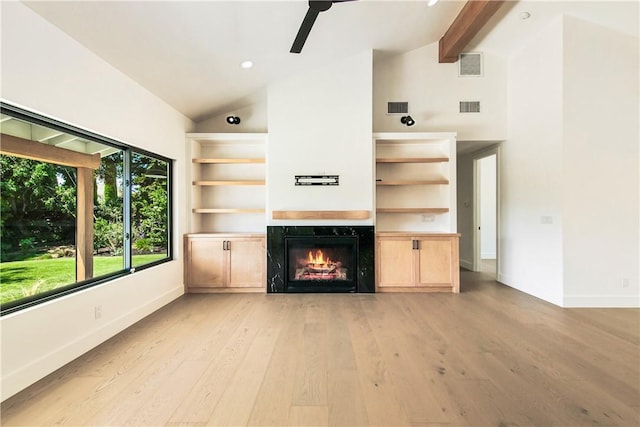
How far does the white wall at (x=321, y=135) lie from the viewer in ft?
14.6

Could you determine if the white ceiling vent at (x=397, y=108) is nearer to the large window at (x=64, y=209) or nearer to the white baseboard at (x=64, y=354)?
the large window at (x=64, y=209)

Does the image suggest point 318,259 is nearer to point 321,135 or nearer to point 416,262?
point 416,262

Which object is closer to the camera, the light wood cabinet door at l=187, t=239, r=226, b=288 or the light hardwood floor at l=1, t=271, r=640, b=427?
the light hardwood floor at l=1, t=271, r=640, b=427

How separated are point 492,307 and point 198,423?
3.58 metres

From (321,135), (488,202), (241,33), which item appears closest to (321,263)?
(321,135)

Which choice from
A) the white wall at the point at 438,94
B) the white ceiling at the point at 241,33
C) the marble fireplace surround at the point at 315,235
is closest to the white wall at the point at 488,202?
the white wall at the point at 438,94

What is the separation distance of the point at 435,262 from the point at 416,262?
299mm

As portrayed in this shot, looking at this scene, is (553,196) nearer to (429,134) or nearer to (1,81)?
(429,134)

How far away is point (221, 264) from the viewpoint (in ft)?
14.5

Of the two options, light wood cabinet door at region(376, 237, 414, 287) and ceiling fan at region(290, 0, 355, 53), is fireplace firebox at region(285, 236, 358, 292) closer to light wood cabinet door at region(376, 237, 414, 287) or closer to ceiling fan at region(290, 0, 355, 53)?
light wood cabinet door at region(376, 237, 414, 287)

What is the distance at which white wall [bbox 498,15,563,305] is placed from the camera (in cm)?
385

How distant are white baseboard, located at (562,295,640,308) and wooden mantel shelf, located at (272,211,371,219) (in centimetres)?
285

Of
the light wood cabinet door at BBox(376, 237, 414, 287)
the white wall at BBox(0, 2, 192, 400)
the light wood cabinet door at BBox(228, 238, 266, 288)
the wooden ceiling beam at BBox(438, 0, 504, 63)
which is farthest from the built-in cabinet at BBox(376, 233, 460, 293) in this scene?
the white wall at BBox(0, 2, 192, 400)

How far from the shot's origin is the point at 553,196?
12.8ft
